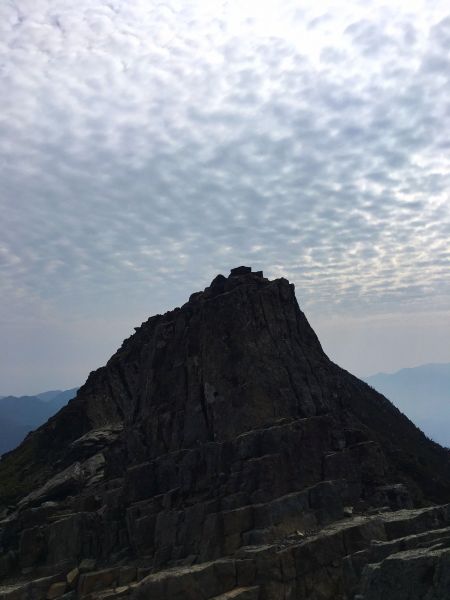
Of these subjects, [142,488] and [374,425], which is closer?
[142,488]

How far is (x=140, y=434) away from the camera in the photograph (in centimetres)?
7262

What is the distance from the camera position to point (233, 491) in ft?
186

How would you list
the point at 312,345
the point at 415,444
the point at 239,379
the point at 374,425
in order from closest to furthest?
1. the point at 239,379
2. the point at 312,345
3. the point at 374,425
4. the point at 415,444

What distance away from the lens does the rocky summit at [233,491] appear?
45.6m

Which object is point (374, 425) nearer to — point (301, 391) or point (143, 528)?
point (301, 391)

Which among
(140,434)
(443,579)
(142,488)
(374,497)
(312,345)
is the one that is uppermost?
(312,345)

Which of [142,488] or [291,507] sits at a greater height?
[142,488]

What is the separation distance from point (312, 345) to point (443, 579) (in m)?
53.7

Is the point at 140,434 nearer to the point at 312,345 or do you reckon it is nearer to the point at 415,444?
the point at 312,345

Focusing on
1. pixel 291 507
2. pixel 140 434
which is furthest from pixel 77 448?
pixel 291 507

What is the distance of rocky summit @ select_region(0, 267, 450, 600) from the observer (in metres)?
45.6

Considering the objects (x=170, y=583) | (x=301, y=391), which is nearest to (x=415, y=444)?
(x=301, y=391)

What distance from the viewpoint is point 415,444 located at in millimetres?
105250

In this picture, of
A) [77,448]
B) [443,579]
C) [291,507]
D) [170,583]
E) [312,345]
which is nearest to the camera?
[443,579]
